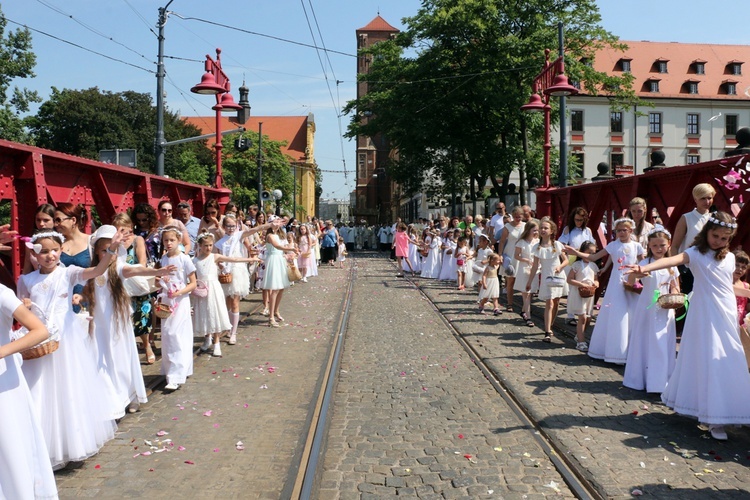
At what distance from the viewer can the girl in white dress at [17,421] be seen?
349 centimetres

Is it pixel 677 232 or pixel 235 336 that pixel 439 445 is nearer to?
pixel 677 232

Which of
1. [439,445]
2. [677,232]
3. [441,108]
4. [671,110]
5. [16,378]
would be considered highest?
[671,110]

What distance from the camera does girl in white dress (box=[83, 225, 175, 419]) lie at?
5801mm

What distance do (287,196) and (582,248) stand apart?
69.2 m

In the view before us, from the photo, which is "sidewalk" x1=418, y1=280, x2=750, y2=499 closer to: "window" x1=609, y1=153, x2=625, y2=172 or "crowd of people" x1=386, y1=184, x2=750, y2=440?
"crowd of people" x1=386, y1=184, x2=750, y2=440

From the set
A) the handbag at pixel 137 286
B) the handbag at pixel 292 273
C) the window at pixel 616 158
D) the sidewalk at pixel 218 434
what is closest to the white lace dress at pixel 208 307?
the sidewalk at pixel 218 434

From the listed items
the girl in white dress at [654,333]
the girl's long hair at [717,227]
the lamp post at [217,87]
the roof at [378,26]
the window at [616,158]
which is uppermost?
the roof at [378,26]

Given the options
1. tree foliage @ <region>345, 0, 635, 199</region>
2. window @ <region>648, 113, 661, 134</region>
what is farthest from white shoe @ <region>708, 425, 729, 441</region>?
window @ <region>648, 113, 661, 134</region>

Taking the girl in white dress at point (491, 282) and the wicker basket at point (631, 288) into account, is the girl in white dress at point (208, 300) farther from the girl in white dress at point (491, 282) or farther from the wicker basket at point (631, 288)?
the girl in white dress at point (491, 282)

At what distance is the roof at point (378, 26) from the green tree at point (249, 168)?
1364 inches

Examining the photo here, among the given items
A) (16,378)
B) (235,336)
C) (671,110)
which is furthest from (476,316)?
(671,110)

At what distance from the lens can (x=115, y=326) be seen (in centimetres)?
603

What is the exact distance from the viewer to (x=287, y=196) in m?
77.5

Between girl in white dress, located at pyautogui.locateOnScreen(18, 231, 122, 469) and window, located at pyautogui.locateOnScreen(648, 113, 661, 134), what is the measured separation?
215ft
